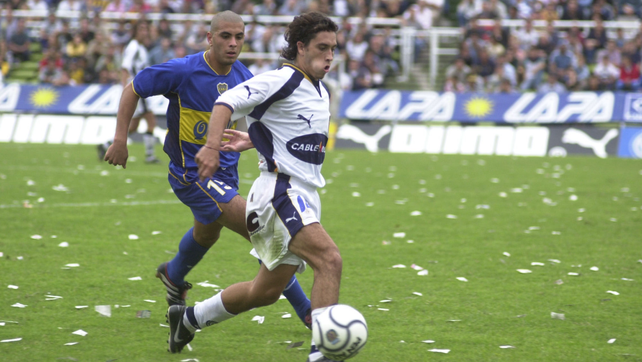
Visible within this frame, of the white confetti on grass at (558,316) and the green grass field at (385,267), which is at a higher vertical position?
the white confetti on grass at (558,316)

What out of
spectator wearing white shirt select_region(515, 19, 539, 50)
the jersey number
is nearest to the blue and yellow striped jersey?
the jersey number

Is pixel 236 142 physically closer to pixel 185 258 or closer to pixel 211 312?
pixel 211 312

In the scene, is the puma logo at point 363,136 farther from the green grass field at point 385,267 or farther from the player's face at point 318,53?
the player's face at point 318,53

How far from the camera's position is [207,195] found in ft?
15.5

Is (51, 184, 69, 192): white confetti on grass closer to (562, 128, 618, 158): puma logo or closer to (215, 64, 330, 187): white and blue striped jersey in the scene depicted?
(215, 64, 330, 187): white and blue striped jersey

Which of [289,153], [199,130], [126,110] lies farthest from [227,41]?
[289,153]

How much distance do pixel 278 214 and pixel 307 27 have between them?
A: 3.34 ft

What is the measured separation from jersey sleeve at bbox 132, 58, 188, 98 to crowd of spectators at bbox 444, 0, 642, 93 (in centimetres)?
1532

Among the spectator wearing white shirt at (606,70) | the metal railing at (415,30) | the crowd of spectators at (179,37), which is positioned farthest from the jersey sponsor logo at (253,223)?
the metal railing at (415,30)

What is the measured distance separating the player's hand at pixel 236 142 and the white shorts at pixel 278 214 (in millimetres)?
254

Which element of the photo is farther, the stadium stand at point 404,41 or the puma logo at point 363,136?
the stadium stand at point 404,41

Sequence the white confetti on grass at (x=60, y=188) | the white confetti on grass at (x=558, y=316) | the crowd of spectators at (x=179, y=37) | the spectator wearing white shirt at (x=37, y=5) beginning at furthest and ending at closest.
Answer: the spectator wearing white shirt at (x=37, y=5) → the crowd of spectators at (x=179, y=37) → the white confetti on grass at (x=60, y=188) → the white confetti on grass at (x=558, y=316)

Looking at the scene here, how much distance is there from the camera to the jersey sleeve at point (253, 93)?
384cm

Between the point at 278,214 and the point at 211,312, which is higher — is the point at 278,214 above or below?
above
